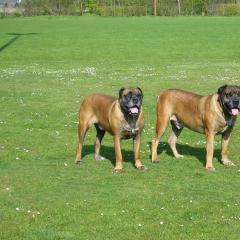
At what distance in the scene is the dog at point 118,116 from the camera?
1114 cm

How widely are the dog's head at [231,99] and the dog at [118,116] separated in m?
1.51

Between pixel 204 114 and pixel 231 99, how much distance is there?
2.51 ft

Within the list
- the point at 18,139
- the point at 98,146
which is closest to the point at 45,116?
the point at 18,139

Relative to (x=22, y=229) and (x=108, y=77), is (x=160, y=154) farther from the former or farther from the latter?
(x=108, y=77)

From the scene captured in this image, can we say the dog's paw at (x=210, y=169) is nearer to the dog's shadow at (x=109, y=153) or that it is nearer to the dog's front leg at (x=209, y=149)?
the dog's front leg at (x=209, y=149)

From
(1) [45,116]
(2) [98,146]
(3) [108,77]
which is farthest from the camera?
(3) [108,77]

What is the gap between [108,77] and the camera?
26891 millimetres

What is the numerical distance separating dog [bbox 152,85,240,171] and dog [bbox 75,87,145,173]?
112cm

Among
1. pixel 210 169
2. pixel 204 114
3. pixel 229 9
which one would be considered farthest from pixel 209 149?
pixel 229 9

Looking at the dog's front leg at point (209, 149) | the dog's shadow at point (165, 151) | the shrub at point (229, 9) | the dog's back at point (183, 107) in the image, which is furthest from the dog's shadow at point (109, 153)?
the shrub at point (229, 9)

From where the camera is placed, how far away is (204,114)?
38.7 ft

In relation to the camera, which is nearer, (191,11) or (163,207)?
(163,207)

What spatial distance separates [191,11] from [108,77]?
203ft

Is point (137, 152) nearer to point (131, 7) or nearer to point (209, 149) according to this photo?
point (209, 149)
